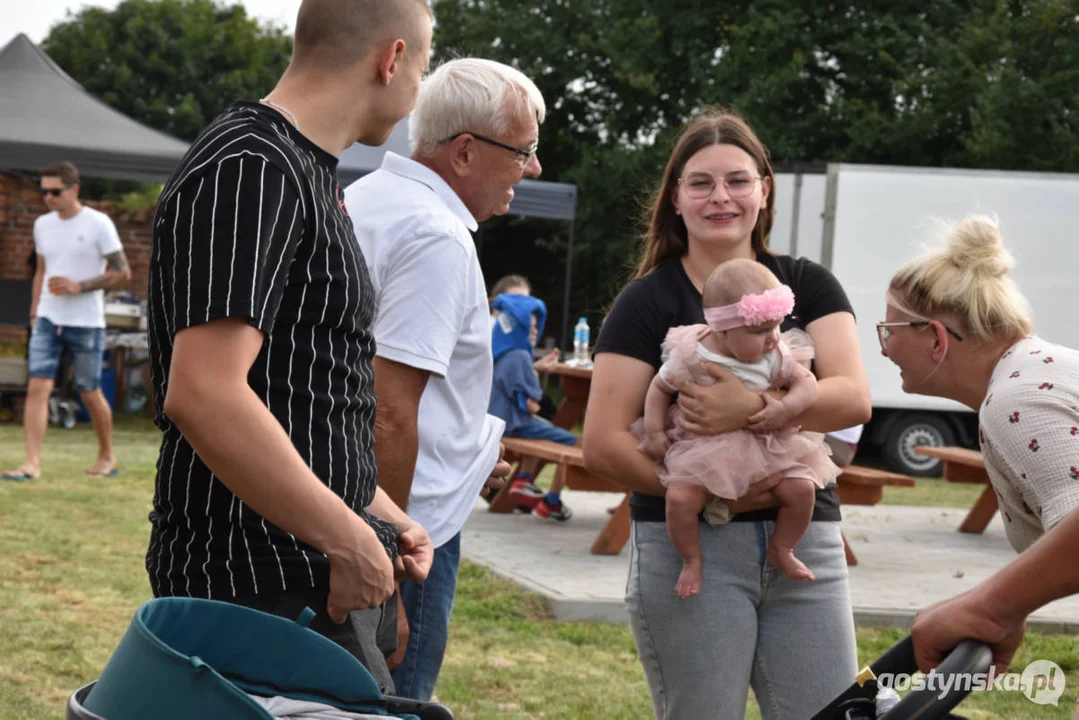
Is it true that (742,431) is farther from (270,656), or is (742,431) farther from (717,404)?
(270,656)

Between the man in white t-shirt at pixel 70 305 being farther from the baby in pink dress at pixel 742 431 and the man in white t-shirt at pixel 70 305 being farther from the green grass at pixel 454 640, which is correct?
the baby in pink dress at pixel 742 431

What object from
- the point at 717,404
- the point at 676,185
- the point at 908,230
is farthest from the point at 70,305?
the point at 908,230

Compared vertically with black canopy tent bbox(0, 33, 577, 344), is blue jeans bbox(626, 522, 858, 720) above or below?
below

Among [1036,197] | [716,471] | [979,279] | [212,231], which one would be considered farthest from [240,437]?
[1036,197]

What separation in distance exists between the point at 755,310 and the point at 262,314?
135 cm

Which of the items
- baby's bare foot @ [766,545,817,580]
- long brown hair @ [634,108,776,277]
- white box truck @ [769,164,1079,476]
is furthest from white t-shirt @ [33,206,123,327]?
white box truck @ [769,164,1079,476]

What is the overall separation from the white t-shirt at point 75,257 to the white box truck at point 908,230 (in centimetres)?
819

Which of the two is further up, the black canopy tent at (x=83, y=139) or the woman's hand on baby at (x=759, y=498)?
the black canopy tent at (x=83, y=139)

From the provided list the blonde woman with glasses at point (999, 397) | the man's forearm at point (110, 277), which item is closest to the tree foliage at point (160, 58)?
the man's forearm at point (110, 277)

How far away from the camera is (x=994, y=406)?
2439 mm

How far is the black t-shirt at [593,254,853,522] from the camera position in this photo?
3143mm

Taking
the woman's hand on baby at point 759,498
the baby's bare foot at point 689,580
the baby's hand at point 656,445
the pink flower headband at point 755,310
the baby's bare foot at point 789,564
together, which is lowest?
the baby's bare foot at point 689,580

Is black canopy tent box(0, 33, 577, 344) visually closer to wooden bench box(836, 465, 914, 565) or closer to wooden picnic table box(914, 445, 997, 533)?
wooden picnic table box(914, 445, 997, 533)

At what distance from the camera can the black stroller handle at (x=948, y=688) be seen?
174 centimetres
